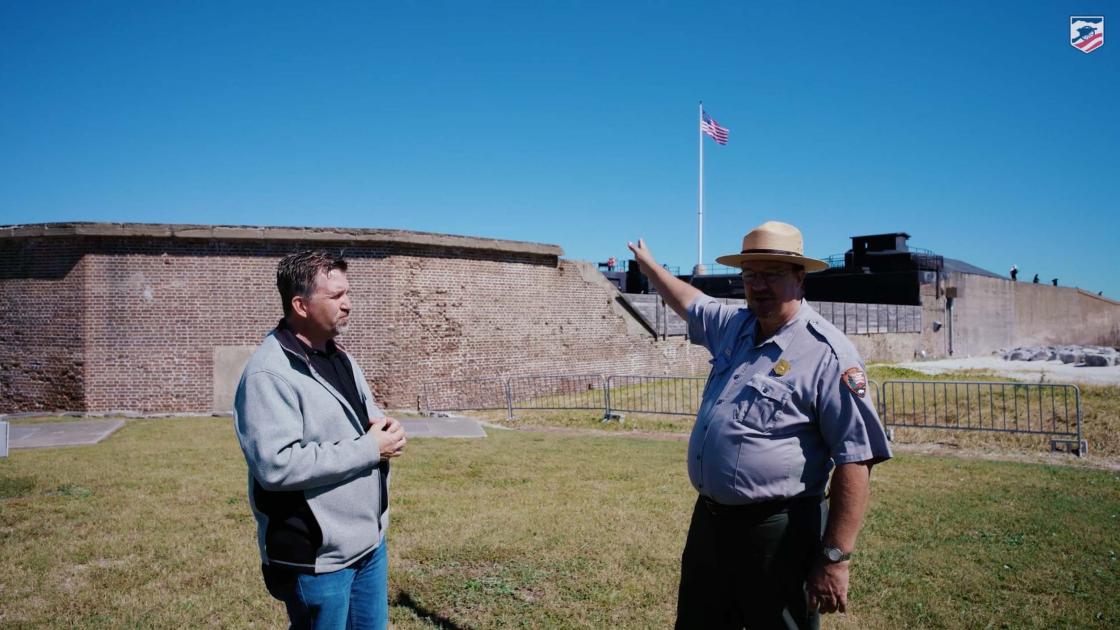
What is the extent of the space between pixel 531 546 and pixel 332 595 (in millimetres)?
3256

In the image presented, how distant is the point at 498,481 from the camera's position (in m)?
7.87

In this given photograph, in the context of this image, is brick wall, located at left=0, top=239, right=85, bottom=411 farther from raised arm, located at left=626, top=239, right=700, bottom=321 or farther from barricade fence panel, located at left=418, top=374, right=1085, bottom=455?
raised arm, located at left=626, top=239, right=700, bottom=321

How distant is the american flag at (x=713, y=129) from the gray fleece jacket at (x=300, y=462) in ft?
81.0

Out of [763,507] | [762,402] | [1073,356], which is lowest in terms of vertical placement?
[1073,356]

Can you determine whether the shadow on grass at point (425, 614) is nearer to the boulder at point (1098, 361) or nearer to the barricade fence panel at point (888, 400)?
the barricade fence panel at point (888, 400)

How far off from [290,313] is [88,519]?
204 inches

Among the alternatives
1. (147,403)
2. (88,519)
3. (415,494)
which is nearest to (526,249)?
(147,403)

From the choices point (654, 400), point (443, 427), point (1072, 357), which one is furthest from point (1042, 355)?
point (443, 427)

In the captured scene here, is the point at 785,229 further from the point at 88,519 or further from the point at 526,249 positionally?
the point at 526,249

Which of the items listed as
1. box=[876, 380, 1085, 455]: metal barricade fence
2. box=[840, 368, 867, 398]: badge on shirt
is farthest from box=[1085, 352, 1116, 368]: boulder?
box=[840, 368, 867, 398]: badge on shirt

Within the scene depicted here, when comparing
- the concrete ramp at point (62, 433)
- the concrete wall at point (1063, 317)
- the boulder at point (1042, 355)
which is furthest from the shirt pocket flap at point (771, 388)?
the concrete wall at point (1063, 317)

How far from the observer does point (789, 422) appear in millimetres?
2539

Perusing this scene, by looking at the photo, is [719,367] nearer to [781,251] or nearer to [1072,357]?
[781,251]

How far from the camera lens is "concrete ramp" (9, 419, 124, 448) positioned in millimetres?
10219
